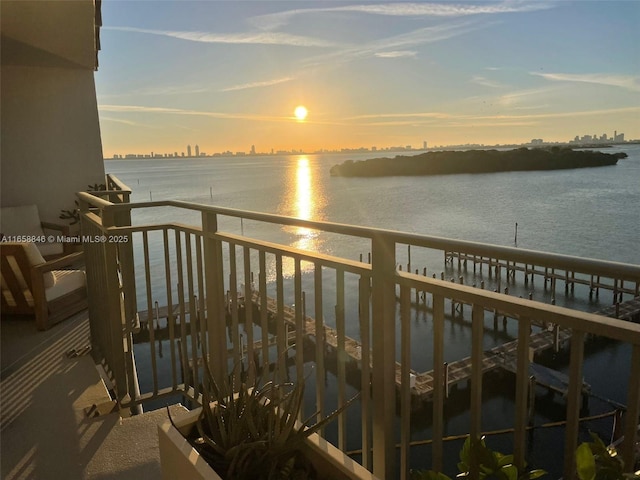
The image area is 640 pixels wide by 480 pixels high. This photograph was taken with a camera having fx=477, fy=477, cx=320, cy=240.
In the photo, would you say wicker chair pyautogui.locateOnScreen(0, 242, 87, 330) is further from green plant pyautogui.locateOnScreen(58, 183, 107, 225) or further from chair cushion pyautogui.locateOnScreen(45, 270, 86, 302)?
green plant pyautogui.locateOnScreen(58, 183, 107, 225)

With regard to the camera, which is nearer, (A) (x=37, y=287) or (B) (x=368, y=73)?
(A) (x=37, y=287)

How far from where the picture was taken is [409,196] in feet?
182

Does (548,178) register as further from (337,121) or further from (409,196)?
(337,121)

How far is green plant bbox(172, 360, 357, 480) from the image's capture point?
51.6 inches

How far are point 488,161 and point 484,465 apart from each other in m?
82.8

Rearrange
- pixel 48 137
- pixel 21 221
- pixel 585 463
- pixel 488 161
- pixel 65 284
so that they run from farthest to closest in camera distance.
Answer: pixel 488 161 < pixel 48 137 < pixel 21 221 < pixel 65 284 < pixel 585 463

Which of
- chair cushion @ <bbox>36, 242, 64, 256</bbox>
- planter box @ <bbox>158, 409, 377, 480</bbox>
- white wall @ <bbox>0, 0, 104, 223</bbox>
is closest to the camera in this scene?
Result: planter box @ <bbox>158, 409, 377, 480</bbox>

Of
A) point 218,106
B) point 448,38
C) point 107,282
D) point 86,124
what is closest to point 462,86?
point 448,38

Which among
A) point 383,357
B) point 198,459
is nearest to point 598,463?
point 383,357

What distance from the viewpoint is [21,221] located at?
617 centimetres

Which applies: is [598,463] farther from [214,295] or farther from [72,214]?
[72,214]

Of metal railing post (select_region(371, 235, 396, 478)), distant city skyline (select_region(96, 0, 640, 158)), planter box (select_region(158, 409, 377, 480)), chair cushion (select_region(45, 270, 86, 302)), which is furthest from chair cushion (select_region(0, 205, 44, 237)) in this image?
metal railing post (select_region(371, 235, 396, 478))

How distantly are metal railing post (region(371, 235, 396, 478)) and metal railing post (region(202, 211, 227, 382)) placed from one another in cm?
87

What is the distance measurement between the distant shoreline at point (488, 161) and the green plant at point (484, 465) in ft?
259
